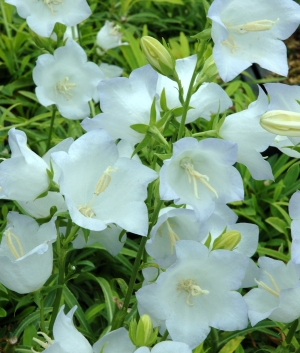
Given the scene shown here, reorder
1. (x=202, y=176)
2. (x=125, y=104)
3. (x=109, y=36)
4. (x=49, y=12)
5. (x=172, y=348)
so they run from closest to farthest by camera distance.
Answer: (x=172, y=348)
(x=202, y=176)
(x=125, y=104)
(x=49, y=12)
(x=109, y=36)

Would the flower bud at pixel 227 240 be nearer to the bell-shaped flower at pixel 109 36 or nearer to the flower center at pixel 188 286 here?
the flower center at pixel 188 286

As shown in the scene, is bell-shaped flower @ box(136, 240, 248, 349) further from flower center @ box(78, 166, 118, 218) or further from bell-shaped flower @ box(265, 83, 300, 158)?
bell-shaped flower @ box(265, 83, 300, 158)

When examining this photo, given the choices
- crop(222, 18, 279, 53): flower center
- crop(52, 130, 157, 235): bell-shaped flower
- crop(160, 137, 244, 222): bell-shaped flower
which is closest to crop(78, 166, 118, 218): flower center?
crop(52, 130, 157, 235): bell-shaped flower

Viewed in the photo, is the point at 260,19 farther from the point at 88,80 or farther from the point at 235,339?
the point at 88,80

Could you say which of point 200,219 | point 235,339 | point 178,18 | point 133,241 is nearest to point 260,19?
point 200,219

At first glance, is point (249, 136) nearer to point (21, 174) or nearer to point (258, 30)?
point (258, 30)

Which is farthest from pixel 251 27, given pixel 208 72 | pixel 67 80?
pixel 67 80
